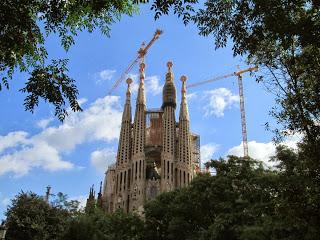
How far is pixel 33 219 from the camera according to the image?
25.2 metres

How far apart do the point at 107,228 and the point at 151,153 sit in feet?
200

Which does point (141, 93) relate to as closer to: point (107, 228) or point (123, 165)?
point (123, 165)

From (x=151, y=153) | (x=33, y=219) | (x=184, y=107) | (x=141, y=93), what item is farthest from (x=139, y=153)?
(x=33, y=219)

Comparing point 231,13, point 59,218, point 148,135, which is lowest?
point 59,218

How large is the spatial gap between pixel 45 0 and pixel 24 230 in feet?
61.7

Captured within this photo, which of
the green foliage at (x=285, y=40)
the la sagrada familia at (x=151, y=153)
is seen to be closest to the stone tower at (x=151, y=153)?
the la sagrada familia at (x=151, y=153)

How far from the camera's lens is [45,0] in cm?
897

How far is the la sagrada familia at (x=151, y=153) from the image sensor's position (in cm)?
8431

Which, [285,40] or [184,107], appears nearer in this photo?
[285,40]

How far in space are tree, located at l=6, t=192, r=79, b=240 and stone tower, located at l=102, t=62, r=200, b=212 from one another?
5507cm

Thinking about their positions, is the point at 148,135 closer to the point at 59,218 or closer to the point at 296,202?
the point at 59,218

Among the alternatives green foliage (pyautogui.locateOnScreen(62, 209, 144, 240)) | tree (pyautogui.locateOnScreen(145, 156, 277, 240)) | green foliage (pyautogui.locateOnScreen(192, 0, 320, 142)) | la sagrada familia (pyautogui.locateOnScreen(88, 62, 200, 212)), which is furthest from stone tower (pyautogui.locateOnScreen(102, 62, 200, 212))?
green foliage (pyautogui.locateOnScreen(192, 0, 320, 142))

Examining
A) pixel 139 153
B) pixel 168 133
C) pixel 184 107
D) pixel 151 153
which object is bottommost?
pixel 139 153

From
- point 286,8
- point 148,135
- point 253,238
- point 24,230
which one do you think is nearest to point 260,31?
point 286,8
